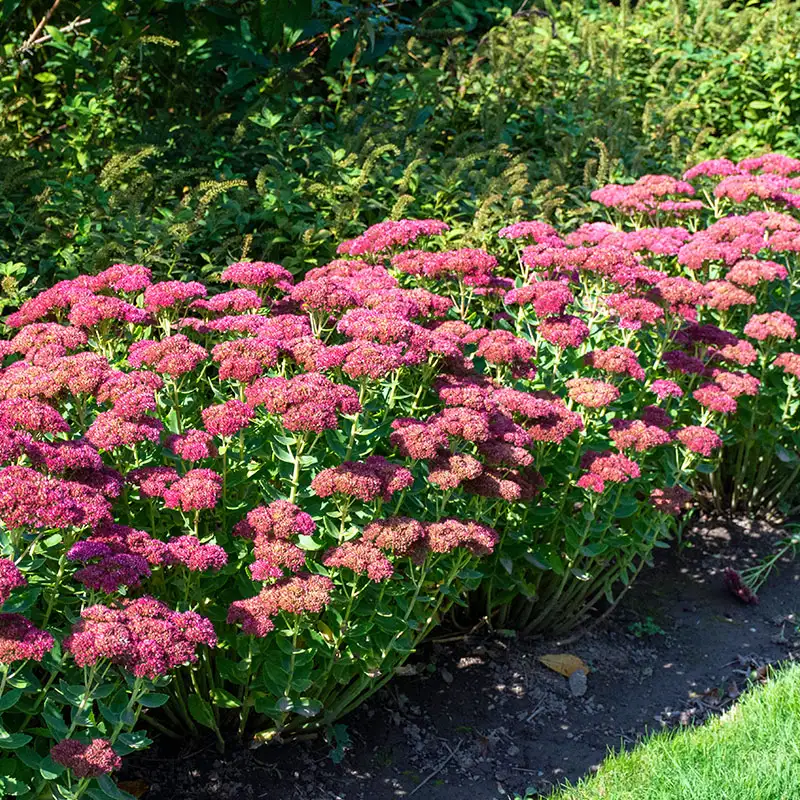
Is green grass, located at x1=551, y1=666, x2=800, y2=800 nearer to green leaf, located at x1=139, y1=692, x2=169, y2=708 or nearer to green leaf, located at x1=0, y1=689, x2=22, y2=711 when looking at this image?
green leaf, located at x1=139, y1=692, x2=169, y2=708

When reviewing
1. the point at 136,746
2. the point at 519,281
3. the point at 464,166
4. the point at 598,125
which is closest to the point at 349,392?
the point at 136,746

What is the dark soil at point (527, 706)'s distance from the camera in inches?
131

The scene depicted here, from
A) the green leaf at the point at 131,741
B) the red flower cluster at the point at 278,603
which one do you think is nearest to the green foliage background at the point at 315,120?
the red flower cluster at the point at 278,603

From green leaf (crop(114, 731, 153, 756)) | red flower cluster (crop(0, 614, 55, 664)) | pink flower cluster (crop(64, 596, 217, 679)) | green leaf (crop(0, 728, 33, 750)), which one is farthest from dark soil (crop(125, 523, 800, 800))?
red flower cluster (crop(0, 614, 55, 664))

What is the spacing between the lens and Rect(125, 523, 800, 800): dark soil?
3.34 m

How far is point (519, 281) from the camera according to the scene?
477 cm

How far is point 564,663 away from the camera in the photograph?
4.05 metres

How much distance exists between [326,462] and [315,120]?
429 centimetres

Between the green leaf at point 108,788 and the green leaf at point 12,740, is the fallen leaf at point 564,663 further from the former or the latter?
the green leaf at point 12,740

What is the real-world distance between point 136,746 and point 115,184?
324 centimetres

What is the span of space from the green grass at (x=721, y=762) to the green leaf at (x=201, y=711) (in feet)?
3.47

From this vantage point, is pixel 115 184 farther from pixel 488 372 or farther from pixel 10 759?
pixel 10 759

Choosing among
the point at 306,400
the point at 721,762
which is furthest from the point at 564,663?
the point at 306,400

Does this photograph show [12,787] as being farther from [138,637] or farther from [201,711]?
[201,711]
